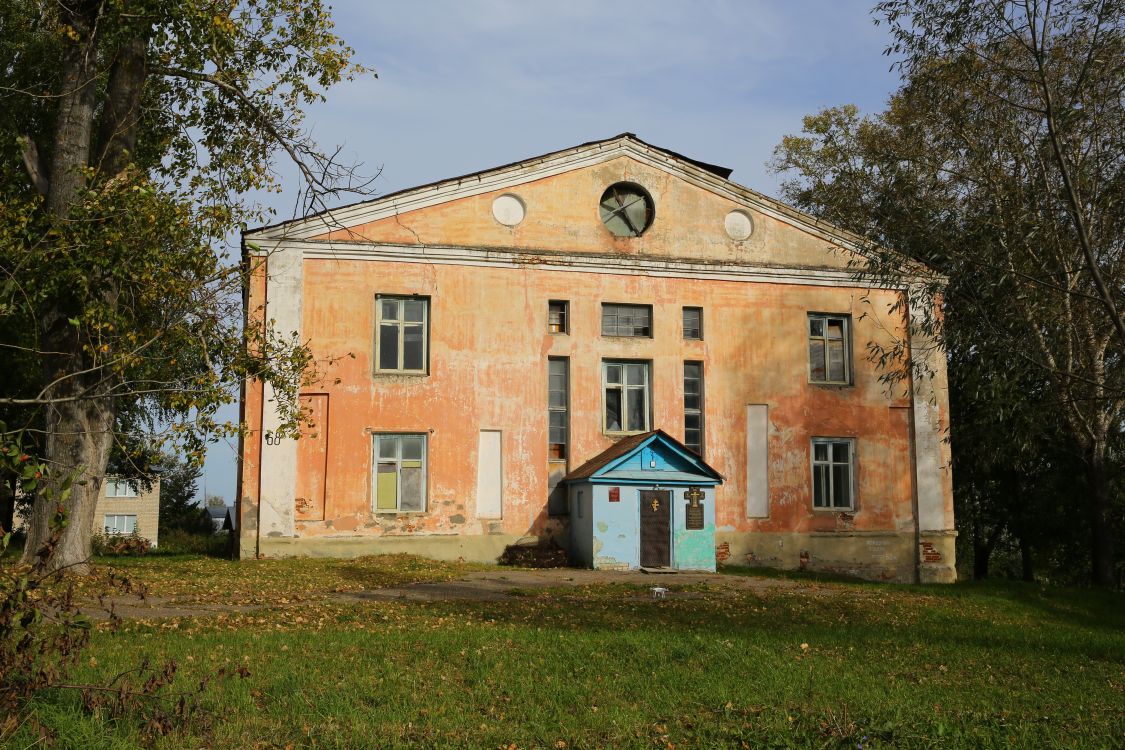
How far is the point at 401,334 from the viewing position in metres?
22.5

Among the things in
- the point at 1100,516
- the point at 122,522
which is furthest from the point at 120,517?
the point at 1100,516

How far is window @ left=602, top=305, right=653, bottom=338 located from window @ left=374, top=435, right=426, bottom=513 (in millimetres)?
Result: 5047

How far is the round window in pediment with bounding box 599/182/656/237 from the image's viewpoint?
24062 mm

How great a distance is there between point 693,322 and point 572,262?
10.7 ft

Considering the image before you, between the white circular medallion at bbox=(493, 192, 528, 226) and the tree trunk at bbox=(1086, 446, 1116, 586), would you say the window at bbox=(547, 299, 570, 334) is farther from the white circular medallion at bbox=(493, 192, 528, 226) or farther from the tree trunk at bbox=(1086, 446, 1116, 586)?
the tree trunk at bbox=(1086, 446, 1116, 586)

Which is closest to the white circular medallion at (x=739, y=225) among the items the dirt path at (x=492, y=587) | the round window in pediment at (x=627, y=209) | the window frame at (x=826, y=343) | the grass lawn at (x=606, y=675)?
the round window in pediment at (x=627, y=209)

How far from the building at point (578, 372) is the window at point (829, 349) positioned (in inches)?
1.6

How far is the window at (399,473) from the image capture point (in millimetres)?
21891

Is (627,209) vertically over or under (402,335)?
over

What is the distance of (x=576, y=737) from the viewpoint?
693cm

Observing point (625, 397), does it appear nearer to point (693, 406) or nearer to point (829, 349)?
point (693, 406)

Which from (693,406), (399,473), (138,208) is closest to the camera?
(138,208)

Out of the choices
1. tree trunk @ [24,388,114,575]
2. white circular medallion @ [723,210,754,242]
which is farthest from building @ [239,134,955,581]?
tree trunk @ [24,388,114,575]

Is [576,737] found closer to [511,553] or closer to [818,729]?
[818,729]
